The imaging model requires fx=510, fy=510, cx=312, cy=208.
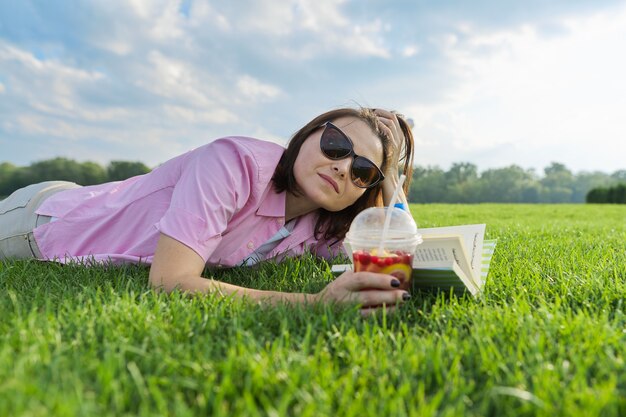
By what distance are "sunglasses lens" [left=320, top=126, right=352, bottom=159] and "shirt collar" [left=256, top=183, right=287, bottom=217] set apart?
43 centimetres

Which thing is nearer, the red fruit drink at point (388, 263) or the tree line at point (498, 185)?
the red fruit drink at point (388, 263)

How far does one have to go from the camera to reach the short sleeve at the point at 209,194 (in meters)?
2.23

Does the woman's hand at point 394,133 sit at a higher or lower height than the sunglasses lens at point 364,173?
higher

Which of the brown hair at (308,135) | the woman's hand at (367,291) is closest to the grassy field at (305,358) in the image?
the woman's hand at (367,291)

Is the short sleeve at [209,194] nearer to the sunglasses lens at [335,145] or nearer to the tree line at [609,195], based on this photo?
the sunglasses lens at [335,145]

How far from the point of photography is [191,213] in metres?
2.26

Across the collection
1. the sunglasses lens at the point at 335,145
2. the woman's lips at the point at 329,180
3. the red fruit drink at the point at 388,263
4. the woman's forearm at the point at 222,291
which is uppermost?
the sunglasses lens at the point at 335,145

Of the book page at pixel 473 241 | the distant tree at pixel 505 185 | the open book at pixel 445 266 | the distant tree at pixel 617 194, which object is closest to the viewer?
the open book at pixel 445 266

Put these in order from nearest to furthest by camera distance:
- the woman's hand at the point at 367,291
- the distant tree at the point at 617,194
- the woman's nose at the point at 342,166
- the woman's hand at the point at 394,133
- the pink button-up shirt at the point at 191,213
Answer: the woman's hand at the point at 367,291, the pink button-up shirt at the point at 191,213, the woman's nose at the point at 342,166, the woman's hand at the point at 394,133, the distant tree at the point at 617,194

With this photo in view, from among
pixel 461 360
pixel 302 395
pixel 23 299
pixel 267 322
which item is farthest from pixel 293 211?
pixel 302 395

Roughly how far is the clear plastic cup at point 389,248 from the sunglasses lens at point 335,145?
586 mm

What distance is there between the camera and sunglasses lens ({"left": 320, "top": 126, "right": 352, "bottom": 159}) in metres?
2.66

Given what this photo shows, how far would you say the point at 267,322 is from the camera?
6.35 feet

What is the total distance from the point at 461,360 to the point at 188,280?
119cm
